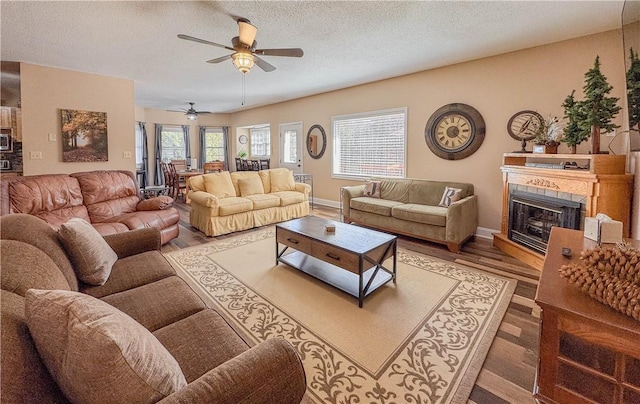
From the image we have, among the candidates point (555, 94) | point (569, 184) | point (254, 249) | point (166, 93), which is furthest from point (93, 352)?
point (166, 93)

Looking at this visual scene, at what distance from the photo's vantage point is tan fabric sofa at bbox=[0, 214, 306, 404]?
72 centimetres

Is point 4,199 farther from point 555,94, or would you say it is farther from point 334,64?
point 555,94

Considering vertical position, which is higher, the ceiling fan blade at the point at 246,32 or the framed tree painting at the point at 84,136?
the ceiling fan blade at the point at 246,32

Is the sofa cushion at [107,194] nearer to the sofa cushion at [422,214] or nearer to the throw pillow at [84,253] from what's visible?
the throw pillow at [84,253]

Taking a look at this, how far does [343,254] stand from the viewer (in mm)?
2529

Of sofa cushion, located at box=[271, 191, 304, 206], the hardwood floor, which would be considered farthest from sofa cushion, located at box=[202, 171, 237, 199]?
the hardwood floor

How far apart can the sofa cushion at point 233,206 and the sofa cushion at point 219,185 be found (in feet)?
0.59

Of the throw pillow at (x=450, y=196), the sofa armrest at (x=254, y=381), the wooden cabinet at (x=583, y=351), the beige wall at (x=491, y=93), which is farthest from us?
the throw pillow at (x=450, y=196)

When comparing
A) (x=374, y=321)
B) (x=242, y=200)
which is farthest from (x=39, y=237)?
(x=242, y=200)

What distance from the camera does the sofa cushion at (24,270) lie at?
41.2 inches

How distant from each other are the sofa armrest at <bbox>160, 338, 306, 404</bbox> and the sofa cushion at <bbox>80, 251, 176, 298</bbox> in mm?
1279

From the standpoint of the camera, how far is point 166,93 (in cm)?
668

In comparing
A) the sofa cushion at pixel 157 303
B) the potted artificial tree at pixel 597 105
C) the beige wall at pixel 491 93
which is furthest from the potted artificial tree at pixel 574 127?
the sofa cushion at pixel 157 303

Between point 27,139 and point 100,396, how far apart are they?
5.71m
